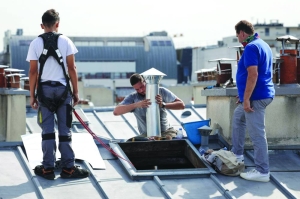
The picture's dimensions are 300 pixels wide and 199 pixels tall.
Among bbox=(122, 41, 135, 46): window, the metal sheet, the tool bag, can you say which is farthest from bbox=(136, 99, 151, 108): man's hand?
bbox=(122, 41, 135, 46): window

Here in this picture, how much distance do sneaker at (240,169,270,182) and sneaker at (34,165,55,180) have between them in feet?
7.25

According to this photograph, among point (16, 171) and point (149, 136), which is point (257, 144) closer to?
point (149, 136)

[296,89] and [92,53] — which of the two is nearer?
[296,89]

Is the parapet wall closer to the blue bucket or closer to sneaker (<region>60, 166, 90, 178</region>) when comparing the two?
the blue bucket

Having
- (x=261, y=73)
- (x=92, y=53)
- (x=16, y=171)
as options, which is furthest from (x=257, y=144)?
(x=92, y=53)

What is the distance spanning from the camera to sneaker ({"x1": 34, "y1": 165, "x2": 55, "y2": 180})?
687 centimetres

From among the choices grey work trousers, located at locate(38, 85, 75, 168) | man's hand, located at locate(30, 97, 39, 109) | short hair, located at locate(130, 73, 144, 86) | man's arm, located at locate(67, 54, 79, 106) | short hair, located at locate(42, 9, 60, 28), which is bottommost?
grey work trousers, located at locate(38, 85, 75, 168)

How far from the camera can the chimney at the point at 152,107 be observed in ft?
28.2

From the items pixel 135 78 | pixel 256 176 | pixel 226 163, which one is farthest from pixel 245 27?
pixel 135 78

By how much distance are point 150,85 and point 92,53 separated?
241 ft

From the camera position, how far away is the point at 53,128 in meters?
6.95

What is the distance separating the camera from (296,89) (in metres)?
8.59

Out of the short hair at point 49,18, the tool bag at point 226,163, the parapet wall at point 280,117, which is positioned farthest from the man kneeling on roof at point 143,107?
the short hair at point 49,18

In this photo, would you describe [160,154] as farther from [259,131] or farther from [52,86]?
[52,86]
